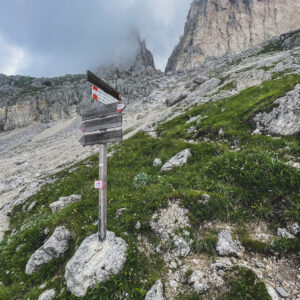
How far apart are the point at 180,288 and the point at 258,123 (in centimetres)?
992

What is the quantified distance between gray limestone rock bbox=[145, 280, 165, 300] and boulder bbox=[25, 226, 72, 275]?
130 inches

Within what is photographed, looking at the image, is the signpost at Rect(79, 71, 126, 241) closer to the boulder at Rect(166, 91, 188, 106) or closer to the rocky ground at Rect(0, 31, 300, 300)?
the rocky ground at Rect(0, 31, 300, 300)

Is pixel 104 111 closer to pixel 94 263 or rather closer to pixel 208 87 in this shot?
pixel 94 263

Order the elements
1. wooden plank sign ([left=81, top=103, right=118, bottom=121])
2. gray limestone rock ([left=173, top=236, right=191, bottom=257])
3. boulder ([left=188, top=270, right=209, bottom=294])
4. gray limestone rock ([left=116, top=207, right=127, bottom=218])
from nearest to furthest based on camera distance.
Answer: boulder ([left=188, top=270, right=209, bottom=294]) → gray limestone rock ([left=173, top=236, right=191, bottom=257]) → wooden plank sign ([left=81, top=103, right=118, bottom=121]) → gray limestone rock ([left=116, top=207, right=127, bottom=218])

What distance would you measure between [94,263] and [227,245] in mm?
3515

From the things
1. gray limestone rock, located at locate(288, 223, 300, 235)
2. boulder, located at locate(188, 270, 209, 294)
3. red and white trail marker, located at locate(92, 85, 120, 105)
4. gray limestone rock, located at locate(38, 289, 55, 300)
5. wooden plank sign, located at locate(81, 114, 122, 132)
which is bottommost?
gray limestone rock, located at locate(38, 289, 55, 300)

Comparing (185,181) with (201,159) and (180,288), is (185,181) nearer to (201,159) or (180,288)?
(201,159)

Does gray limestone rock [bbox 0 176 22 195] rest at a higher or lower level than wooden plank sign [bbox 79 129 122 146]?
lower

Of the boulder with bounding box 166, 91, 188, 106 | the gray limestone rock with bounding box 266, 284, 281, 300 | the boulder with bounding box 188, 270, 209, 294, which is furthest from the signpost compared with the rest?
the boulder with bounding box 166, 91, 188, 106

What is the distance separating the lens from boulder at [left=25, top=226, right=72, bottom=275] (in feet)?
16.8

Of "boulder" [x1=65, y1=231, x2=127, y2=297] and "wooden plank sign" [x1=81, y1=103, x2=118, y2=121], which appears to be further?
"wooden plank sign" [x1=81, y1=103, x2=118, y2=121]

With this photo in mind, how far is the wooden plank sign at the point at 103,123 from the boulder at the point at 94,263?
341 centimetres

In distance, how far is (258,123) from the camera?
1009 centimetres

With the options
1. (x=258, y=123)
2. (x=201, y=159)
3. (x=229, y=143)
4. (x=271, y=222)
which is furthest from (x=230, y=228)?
(x=258, y=123)
